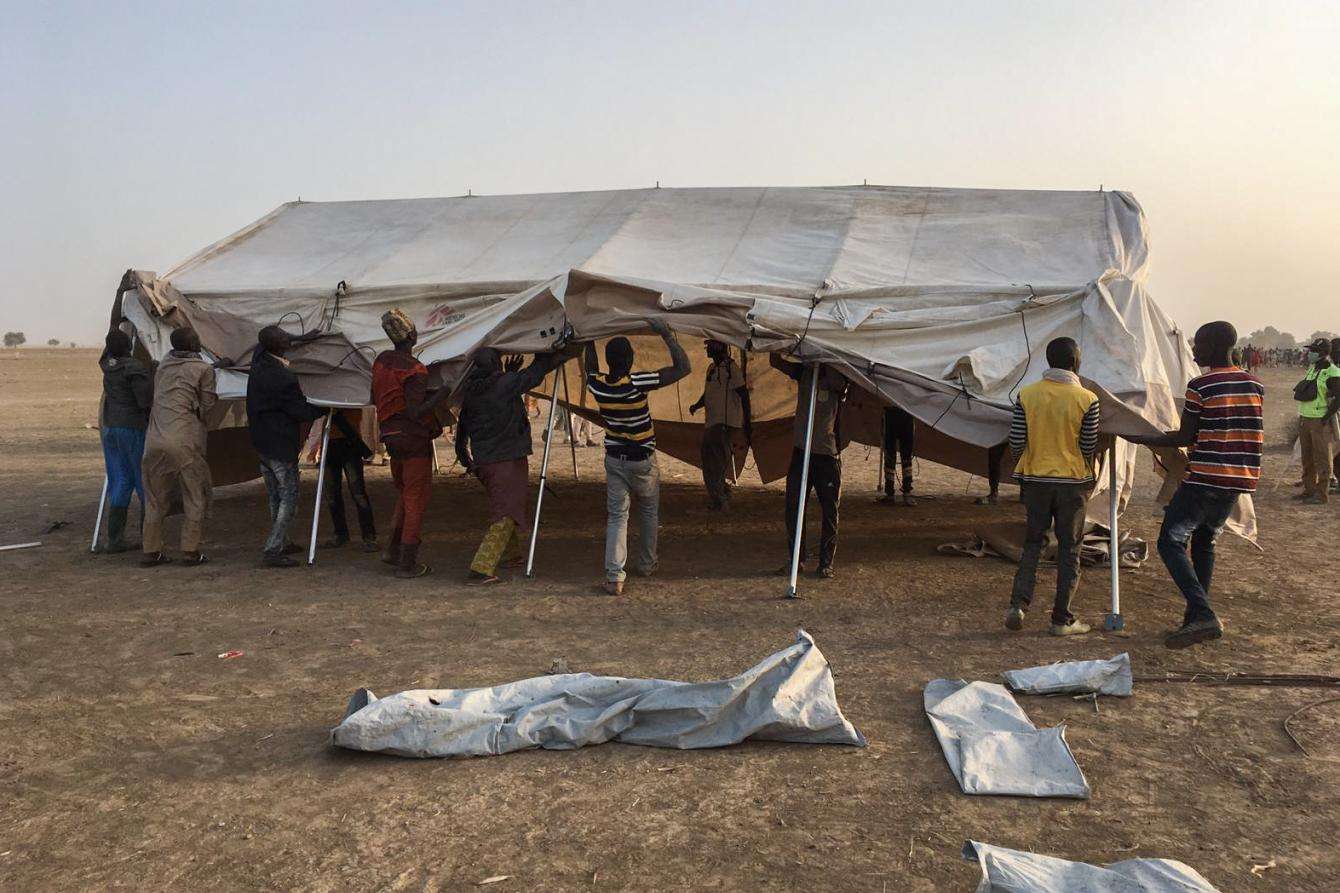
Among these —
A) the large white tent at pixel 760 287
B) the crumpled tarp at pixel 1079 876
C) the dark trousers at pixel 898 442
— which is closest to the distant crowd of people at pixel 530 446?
the large white tent at pixel 760 287

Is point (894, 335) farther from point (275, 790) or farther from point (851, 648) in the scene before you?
point (275, 790)

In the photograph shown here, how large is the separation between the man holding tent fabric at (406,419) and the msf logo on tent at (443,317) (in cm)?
37

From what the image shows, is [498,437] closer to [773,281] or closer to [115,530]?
[773,281]

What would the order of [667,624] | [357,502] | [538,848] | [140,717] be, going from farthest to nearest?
[357,502], [667,624], [140,717], [538,848]

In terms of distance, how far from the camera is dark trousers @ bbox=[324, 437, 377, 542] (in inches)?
347

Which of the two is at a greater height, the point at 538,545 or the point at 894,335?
the point at 894,335

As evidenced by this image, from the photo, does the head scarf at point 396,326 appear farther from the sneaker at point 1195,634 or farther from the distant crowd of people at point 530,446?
the sneaker at point 1195,634

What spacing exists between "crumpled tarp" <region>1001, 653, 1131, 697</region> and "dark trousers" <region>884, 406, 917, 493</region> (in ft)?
18.2

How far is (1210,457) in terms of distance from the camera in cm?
597

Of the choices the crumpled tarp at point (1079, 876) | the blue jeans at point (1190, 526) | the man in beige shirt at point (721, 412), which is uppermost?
the man in beige shirt at point (721, 412)

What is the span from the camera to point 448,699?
15.2 ft

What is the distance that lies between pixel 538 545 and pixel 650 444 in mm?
2246

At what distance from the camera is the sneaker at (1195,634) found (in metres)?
5.96

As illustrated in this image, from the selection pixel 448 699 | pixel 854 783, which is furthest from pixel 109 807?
pixel 854 783
